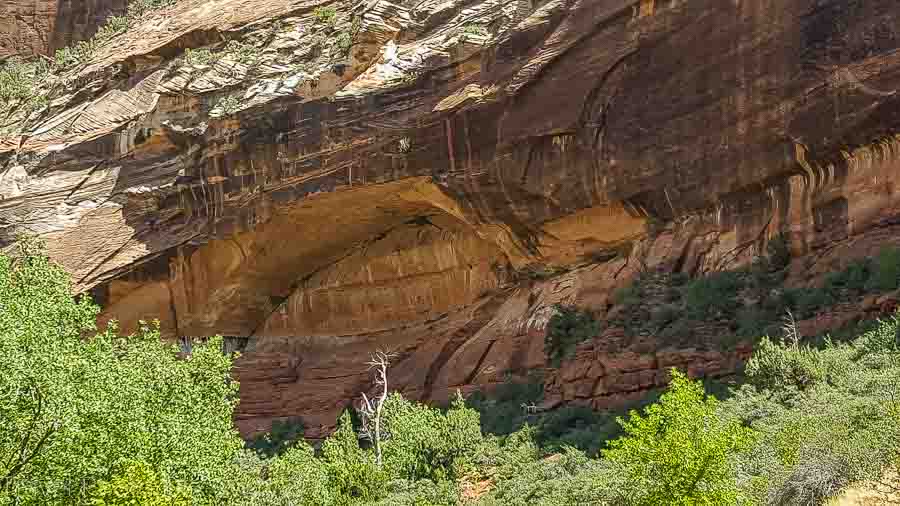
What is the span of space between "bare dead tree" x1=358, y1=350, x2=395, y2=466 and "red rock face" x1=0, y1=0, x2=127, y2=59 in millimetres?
28092

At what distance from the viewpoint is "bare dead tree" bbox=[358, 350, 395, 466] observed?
92.9ft

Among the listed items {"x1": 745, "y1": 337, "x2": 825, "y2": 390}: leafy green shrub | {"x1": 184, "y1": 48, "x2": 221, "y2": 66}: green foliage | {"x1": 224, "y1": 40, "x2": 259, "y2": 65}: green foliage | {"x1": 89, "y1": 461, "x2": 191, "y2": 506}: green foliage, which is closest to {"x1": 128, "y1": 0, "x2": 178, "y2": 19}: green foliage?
{"x1": 184, "y1": 48, "x2": 221, "y2": 66}: green foliage

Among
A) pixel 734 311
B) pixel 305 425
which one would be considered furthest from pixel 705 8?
pixel 305 425

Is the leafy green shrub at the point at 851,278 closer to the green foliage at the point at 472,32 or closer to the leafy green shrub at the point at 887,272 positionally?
the leafy green shrub at the point at 887,272

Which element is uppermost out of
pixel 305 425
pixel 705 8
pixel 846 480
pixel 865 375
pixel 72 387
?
pixel 705 8

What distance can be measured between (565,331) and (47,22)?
3740cm

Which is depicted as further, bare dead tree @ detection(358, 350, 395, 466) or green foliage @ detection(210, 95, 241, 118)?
green foliage @ detection(210, 95, 241, 118)

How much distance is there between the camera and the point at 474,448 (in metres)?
26.2

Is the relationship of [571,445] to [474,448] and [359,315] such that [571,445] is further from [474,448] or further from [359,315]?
[359,315]

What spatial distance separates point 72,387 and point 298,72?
22458 millimetres

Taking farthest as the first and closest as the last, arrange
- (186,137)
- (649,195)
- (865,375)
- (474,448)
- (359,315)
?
(359,315)
(186,137)
(649,195)
(474,448)
(865,375)

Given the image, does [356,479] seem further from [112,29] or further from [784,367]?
[112,29]

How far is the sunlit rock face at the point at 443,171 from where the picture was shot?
87.0ft

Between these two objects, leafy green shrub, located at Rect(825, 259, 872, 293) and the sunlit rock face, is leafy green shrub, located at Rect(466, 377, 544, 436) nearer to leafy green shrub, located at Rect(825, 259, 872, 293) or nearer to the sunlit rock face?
the sunlit rock face
